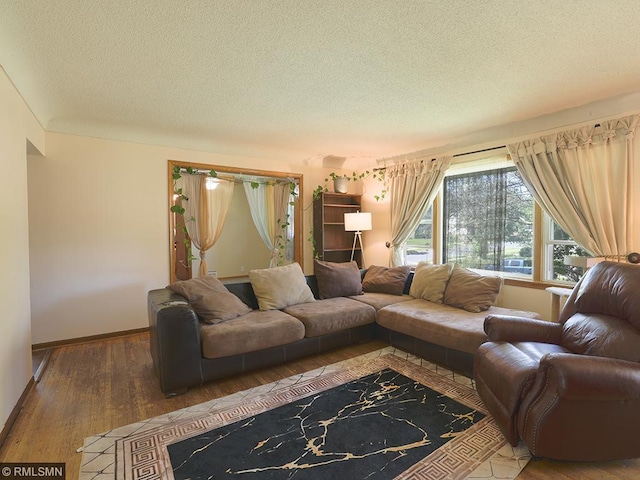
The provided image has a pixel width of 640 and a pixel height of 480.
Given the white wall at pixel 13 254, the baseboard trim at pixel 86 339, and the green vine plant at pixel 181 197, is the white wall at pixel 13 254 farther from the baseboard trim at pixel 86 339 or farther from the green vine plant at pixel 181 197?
the green vine plant at pixel 181 197

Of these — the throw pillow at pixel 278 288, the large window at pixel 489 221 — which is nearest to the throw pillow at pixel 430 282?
the large window at pixel 489 221

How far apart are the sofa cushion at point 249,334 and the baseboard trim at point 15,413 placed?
3.84ft

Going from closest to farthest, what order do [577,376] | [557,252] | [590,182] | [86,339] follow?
[577,376]
[590,182]
[557,252]
[86,339]

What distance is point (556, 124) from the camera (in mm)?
3201

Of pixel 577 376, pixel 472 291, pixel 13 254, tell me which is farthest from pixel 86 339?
pixel 577 376

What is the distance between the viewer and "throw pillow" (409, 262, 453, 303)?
3549mm

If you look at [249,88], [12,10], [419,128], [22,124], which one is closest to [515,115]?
[419,128]

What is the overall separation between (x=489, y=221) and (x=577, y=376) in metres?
2.58

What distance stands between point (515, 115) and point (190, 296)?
11.8 ft

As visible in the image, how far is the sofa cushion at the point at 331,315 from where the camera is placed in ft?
10.0

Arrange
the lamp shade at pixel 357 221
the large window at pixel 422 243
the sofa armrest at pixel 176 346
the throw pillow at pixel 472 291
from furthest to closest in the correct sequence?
the lamp shade at pixel 357 221
the large window at pixel 422 243
the throw pillow at pixel 472 291
the sofa armrest at pixel 176 346

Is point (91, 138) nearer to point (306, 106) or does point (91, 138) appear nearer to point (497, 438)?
point (306, 106)

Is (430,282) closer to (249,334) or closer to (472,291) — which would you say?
(472,291)

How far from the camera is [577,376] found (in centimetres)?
155
